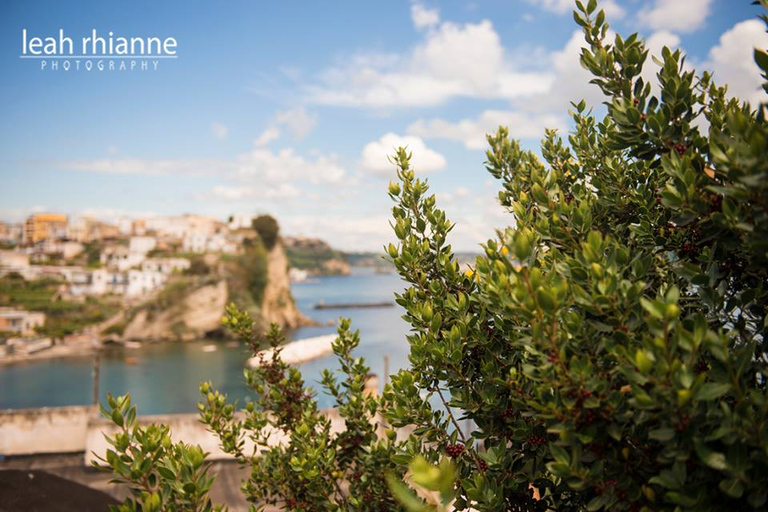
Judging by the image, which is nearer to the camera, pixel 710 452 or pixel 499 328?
pixel 710 452

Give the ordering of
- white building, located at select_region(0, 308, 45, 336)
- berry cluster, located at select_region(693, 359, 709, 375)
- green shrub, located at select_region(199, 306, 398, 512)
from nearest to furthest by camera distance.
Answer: berry cluster, located at select_region(693, 359, 709, 375)
green shrub, located at select_region(199, 306, 398, 512)
white building, located at select_region(0, 308, 45, 336)

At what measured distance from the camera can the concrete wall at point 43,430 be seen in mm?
11414

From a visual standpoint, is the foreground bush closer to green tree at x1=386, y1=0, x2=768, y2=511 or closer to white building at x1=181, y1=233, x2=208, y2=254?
green tree at x1=386, y1=0, x2=768, y2=511

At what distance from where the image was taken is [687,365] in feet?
5.09

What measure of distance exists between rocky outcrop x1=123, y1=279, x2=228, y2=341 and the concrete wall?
51990 mm

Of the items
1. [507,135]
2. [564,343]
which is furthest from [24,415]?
[564,343]

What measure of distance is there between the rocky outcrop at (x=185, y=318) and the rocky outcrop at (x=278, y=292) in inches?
241

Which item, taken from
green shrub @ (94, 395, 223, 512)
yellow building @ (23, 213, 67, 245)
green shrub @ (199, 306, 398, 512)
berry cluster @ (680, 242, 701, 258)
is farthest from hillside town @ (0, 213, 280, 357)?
berry cluster @ (680, 242, 701, 258)

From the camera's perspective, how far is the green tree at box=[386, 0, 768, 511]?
61.6 inches

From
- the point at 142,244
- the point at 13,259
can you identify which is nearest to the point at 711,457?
the point at 142,244

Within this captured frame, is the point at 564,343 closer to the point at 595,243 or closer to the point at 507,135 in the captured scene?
the point at 595,243

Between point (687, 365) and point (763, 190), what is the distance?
61cm

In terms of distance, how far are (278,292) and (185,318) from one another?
1270cm

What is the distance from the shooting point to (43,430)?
451 inches
